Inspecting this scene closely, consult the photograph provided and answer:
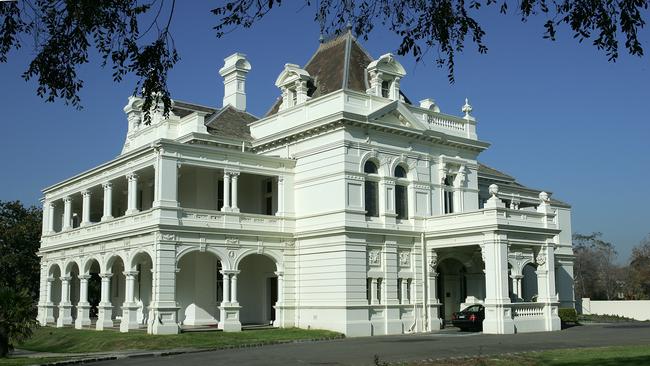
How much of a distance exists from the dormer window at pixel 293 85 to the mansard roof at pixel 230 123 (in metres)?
3.30

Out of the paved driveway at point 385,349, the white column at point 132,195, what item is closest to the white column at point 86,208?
the white column at point 132,195

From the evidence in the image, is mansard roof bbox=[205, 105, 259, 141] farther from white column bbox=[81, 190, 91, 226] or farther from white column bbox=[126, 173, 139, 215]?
white column bbox=[81, 190, 91, 226]

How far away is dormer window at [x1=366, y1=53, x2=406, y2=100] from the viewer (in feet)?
121

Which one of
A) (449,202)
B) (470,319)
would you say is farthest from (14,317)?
(449,202)

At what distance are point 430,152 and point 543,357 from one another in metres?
19.0

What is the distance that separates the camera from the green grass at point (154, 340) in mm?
27641

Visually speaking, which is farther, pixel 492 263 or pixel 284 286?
pixel 284 286

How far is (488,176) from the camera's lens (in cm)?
4753

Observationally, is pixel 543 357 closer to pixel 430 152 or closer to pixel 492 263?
pixel 492 263

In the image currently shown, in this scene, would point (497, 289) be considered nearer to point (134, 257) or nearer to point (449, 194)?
point (449, 194)

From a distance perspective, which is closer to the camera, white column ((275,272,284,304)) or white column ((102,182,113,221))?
white column ((275,272,284,304))

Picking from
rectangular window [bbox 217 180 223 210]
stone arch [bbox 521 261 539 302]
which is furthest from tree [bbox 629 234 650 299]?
rectangular window [bbox 217 180 223 210]

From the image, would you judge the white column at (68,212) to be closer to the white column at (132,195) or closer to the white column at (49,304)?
the white column at (49,304)

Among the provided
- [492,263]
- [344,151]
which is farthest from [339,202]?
[492,263]
